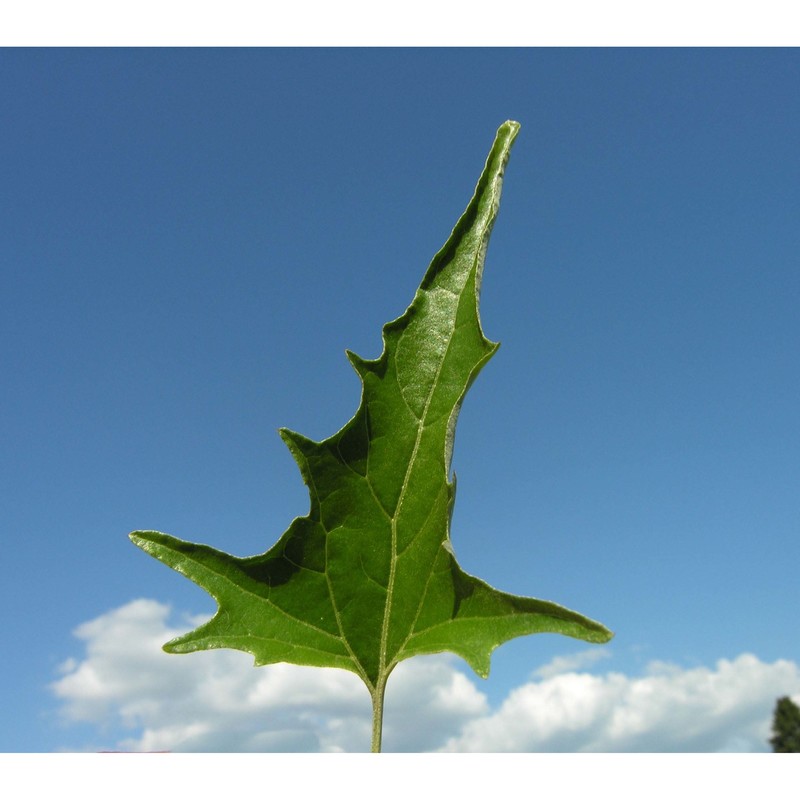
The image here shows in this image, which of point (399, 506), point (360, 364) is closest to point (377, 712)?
point (399, 506)

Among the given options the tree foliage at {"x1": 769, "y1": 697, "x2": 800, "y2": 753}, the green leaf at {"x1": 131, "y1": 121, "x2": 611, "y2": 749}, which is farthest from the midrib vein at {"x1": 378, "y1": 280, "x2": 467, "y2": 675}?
the tree foliage at {"x1": 769, "y1": 697, "x2": 800, "y2": 753}

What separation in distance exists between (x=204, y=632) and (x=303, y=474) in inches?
30.2

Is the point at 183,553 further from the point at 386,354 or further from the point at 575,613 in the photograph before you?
the point at 575,613

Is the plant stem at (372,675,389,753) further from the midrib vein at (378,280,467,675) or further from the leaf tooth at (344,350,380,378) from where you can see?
the leaf tooth at (344,350,380,378)

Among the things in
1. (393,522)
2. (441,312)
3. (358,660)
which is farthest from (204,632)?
(441,312)

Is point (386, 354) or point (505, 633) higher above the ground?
point (386, 354)

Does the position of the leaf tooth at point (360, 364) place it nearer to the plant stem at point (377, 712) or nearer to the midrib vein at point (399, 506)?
the midrib vein at point (399, 506)

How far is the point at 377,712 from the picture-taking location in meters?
3.12

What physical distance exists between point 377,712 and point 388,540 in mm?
695

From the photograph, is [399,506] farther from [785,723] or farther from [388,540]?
[785,723]

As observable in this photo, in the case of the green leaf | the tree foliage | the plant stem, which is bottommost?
the plant stem

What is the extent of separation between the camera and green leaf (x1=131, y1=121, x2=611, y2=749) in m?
3.01

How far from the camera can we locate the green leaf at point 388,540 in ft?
9.89
